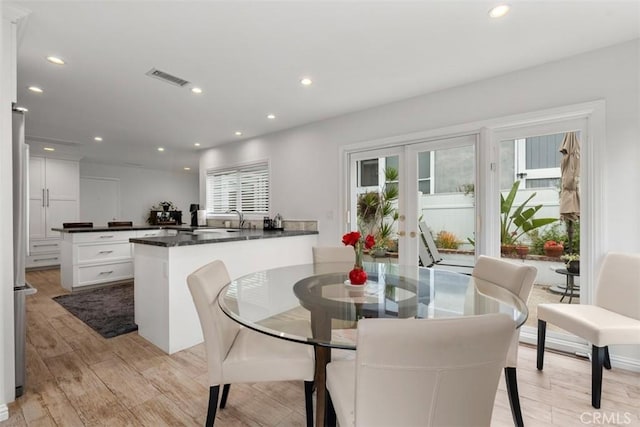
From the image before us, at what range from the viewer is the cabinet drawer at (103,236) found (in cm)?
438

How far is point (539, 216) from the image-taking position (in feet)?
8.88

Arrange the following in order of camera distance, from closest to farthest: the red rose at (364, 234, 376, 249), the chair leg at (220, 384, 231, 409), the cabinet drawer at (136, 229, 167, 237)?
the red rose at (364, 234, 376, 249)
the chair leg at (220, 384, 231, 409)
the cabinet drawer at (136, 229, 167, 237)

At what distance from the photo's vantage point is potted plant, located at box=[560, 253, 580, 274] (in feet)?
8.30

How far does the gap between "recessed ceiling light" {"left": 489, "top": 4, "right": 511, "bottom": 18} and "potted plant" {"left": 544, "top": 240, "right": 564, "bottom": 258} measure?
1.97m

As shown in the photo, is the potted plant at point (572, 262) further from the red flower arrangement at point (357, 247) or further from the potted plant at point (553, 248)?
the red flower arrangement at point (357, 247)

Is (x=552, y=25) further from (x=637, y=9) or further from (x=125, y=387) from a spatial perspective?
(x=125, y=387)

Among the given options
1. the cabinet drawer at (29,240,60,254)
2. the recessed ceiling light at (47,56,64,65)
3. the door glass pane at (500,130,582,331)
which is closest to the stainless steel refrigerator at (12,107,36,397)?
the recessed ceiling light at (47,56,64,65)

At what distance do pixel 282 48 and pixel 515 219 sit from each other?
2.60 m

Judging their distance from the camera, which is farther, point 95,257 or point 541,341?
point 95,257

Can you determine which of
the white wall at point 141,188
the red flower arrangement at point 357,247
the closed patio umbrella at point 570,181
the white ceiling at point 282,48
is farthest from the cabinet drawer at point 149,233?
the closed patio umbrella at point 570,181

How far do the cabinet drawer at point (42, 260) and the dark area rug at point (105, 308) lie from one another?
2.60 metres

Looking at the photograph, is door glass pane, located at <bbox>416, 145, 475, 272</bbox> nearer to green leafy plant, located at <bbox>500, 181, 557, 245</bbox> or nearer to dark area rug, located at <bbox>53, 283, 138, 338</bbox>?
green leafy plant, located at <bbox>500, 181, 557, 245</bbox>

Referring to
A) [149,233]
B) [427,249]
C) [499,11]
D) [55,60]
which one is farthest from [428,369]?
[149,233]

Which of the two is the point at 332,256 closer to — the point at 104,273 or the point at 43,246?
the point at 104,273
